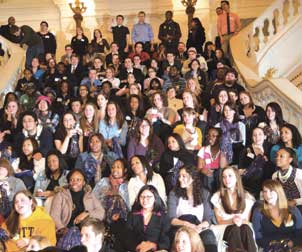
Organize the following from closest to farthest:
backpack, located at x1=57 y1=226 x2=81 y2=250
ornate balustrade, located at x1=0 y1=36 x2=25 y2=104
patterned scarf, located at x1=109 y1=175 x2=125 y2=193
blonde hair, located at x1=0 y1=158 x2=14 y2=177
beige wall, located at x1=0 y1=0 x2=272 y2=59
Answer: backpack, located at x1=57 y1=226 x2=81 y2=250 → patterned scarf, located at x1=109 y1=175 x2=125 y2=193 → blonde hair, located at x1=0 y1=158 x2=14 y2=177 → ornate balustrade, located at x1=0 y1=36 x2=25 y2=104 → beige wall, located at x1=0 y1=0 x2=272 y2=59

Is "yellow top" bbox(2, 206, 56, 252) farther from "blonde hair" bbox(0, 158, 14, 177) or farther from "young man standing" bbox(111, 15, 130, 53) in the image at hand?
"young man standing" bbox(111, 15, 130, 53)

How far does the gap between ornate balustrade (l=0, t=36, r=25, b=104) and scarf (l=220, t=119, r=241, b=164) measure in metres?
4.38

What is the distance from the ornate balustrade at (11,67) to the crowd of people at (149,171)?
763 millimetres

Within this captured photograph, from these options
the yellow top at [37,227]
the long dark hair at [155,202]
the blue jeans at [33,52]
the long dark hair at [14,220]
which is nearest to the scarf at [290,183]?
the long dark hair at [155,202]

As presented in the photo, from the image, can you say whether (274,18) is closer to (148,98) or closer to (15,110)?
(148,98)

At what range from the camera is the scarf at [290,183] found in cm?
660

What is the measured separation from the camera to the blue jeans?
13.2m

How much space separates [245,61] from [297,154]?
4526mm

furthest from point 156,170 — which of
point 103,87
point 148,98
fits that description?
point 103,87

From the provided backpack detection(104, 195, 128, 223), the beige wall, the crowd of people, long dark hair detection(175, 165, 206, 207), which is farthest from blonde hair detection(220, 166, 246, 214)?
the beige wall

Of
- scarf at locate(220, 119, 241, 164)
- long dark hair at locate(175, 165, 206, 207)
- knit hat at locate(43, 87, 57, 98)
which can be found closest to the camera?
long dark hair at locate(175, 165, 206, 207)

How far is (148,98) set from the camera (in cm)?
980

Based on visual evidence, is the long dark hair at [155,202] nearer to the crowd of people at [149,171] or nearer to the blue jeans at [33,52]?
the crowd of people at [149,171]

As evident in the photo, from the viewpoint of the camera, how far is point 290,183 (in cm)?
669
